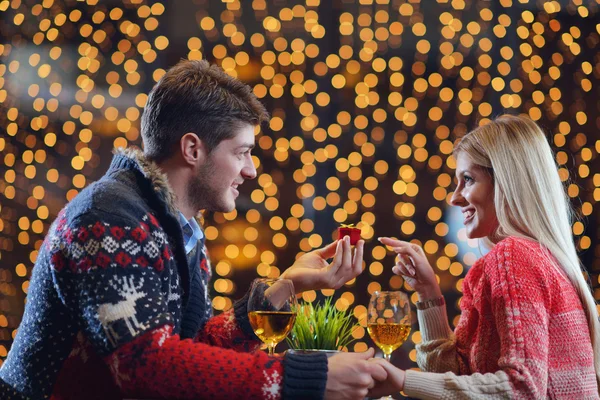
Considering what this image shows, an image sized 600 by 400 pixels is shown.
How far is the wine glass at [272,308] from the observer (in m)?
1.28

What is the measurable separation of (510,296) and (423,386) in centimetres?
24

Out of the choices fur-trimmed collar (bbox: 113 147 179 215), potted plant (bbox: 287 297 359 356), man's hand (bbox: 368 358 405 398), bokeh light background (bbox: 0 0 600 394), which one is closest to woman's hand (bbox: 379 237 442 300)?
potted plant (bbox: 287 297 359 356)

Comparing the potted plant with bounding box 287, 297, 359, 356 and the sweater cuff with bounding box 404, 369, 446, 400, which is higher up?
the potted plant with bounding box 287, 297, 359, 356

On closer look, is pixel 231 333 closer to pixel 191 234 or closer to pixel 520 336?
pixel 191 234

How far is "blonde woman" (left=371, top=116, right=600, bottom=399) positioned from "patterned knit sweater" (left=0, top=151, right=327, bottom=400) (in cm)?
30

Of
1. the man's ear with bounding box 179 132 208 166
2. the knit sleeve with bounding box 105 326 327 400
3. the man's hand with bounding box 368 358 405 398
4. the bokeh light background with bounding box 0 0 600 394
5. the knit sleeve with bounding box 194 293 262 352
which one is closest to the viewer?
the knit sleeve with bounding box 105 326 327 400

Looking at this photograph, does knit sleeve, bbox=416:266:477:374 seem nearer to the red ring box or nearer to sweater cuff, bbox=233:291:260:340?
the red ring box

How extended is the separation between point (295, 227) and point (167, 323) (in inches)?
83.7

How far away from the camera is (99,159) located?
3.15m

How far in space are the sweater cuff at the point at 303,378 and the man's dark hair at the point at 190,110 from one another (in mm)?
587

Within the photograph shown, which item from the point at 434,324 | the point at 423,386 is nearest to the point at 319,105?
the point at 434,324

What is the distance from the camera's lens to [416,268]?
5.58ft

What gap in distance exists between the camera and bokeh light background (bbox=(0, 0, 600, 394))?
3143 millimetres

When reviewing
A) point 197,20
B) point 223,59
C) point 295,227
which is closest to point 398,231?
point 295,227
